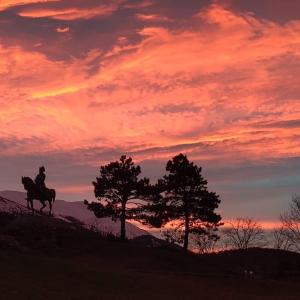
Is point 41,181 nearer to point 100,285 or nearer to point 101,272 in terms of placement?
point 101,272

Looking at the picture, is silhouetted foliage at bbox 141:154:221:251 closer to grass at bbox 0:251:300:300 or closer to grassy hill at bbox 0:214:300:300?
grassy hill at bbox 0:214:300:300

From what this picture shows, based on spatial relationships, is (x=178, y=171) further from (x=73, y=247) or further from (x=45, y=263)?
(x=45, y=263)

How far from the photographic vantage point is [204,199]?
56969 millimetres

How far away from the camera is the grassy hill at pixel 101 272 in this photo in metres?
28.7

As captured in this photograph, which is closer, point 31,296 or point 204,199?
point 31,296

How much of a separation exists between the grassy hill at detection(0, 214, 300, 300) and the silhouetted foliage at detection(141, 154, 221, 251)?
4.30 m

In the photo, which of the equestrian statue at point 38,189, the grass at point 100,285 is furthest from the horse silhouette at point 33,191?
the grass at point 100,285

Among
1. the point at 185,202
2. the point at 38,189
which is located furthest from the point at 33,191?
the point at 185,202

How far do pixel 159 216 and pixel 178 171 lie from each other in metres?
5.23

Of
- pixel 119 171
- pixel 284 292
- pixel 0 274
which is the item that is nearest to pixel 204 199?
pixel 119 171

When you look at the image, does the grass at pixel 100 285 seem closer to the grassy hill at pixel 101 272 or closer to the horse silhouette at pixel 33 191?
the grassy hill at pixel 101 272

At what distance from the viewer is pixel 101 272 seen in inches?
1345

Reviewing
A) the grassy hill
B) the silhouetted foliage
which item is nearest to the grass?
the grassy hill

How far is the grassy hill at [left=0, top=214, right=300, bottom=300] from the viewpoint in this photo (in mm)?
28692
